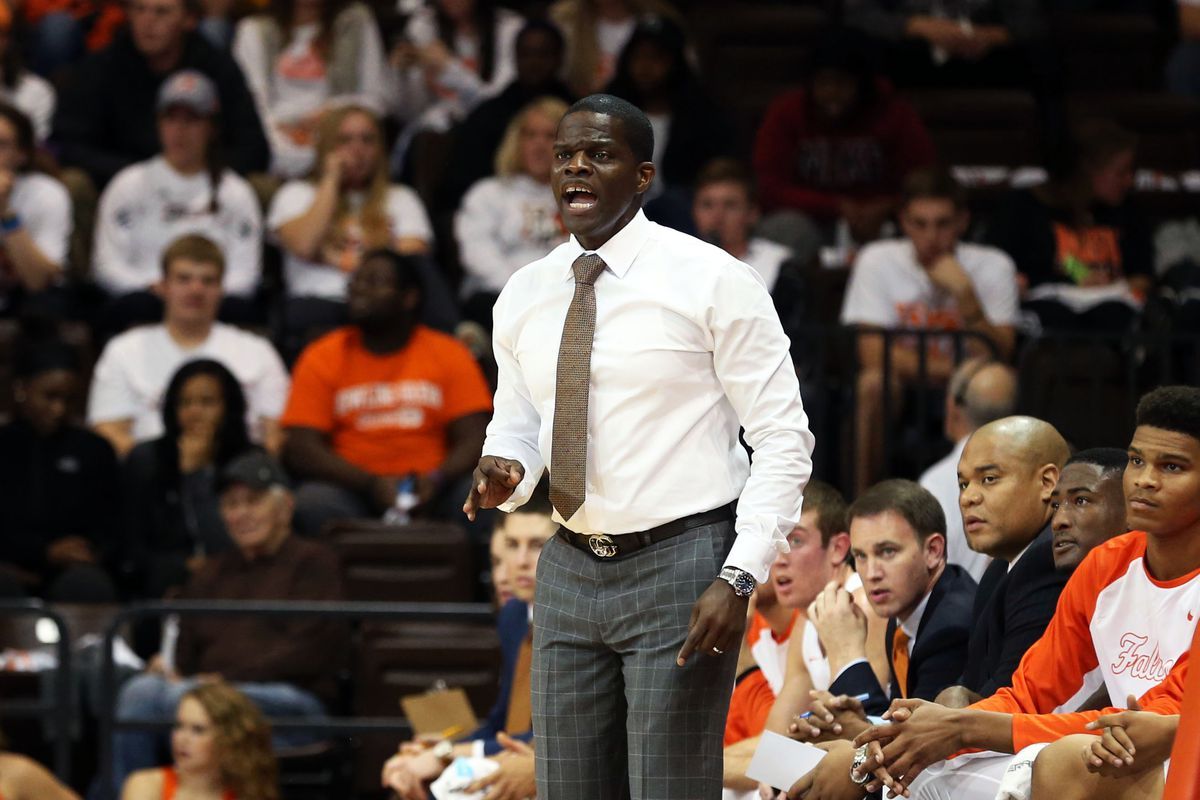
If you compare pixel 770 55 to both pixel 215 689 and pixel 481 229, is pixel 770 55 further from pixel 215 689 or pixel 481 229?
pixel 215 689

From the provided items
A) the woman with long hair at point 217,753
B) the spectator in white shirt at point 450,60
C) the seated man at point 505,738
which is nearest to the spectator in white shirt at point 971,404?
the seated man at point 505,738

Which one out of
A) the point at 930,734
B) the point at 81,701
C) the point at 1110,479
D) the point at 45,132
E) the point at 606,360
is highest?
the point at 45,132

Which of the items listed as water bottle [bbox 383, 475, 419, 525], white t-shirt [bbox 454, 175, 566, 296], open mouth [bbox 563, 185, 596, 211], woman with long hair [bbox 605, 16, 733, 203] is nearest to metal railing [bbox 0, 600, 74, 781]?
water bottle [bbox 383, 475, 419, 525]

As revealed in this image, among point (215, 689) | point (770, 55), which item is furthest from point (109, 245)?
point (770, 55)

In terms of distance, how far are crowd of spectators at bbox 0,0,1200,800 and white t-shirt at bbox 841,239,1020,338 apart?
0.05 feet

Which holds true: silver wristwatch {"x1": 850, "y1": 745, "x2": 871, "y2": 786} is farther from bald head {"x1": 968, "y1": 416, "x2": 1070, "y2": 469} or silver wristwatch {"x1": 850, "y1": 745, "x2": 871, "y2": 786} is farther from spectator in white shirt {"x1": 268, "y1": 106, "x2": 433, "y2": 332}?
spectator in white shirt {"x1": 268, "y1": 106, "x2": 433, "y2": 332}

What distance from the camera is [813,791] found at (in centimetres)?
455

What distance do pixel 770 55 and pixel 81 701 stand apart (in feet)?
18.9

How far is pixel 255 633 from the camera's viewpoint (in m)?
8.02

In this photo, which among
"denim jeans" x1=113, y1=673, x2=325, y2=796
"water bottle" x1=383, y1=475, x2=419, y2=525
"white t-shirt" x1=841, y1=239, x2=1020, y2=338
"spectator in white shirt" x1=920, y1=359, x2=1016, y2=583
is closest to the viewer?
"spectator in white shirt" x1=920, y1=359, x2=1016, y2=583

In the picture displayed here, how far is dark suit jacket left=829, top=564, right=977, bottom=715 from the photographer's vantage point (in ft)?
16.2

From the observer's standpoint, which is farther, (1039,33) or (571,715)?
(1039,33)

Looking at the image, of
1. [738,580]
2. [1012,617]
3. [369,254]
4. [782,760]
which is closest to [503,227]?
[369,254]

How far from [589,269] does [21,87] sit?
7338 mm
